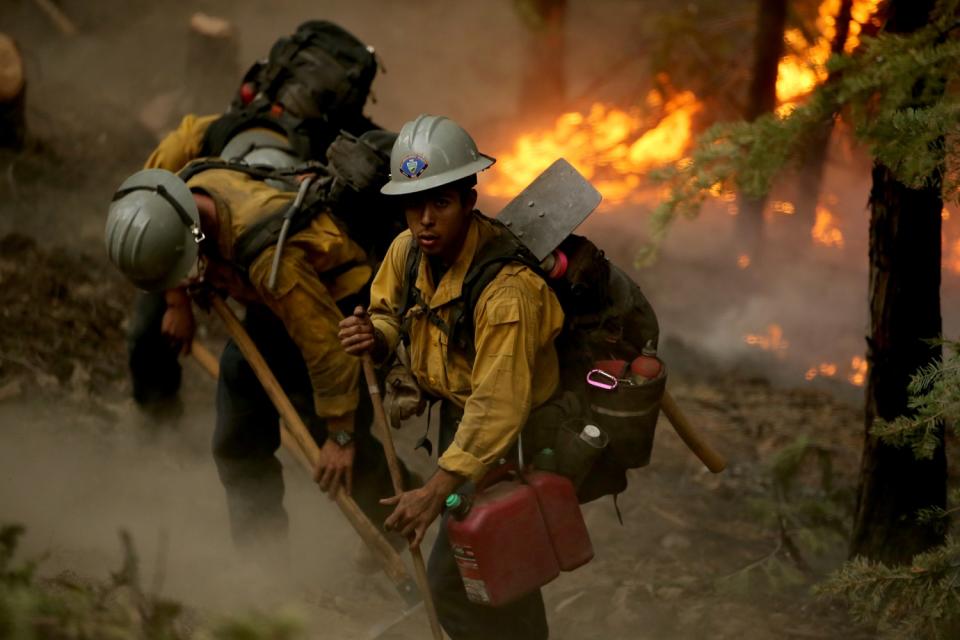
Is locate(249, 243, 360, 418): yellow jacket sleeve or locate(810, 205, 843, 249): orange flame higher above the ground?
locate(810, 205, 843, 249): orange flame

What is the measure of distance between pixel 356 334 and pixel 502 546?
0.98 m

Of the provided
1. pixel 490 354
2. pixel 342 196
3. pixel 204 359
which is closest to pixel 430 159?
pixel 490 354

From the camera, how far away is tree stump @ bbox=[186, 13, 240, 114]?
11.8 metres

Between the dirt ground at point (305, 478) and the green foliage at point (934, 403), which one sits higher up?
the green foliage at point (934, 403)

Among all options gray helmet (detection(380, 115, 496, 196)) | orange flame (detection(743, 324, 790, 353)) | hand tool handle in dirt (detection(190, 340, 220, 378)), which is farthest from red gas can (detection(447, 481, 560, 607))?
orange flame (detection(743, 324, 790, 353))

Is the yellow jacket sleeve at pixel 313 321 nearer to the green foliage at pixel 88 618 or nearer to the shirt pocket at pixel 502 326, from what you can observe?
the shirt pocket at pixel 502 326

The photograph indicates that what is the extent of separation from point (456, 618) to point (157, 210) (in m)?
2.13

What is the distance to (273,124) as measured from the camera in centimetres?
537

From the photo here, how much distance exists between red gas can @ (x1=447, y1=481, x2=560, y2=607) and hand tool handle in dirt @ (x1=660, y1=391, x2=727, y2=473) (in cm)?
100

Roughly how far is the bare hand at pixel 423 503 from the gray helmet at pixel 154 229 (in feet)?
5.02

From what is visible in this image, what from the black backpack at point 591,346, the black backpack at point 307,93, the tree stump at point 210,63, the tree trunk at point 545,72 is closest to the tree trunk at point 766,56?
the tree trunk at point 545,72

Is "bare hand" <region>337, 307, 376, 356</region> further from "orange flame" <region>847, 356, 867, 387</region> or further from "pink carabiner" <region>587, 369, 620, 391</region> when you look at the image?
"orange flame" <region>847, 356, 867, 387</region>

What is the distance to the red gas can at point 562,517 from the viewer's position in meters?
3.84

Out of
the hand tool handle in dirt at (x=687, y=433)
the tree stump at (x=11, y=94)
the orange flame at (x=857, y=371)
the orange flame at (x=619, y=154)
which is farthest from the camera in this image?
the orange flame at (x=619, y=154)
